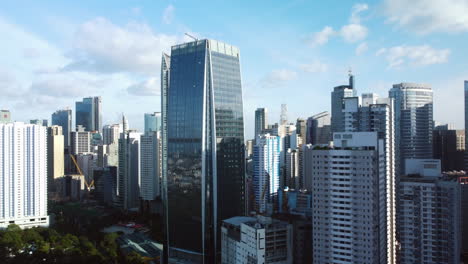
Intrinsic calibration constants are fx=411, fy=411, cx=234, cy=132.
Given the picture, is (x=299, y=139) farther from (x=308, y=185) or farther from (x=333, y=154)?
(x=333, y=154)

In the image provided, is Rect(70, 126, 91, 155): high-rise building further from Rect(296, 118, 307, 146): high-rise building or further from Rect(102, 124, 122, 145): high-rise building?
Rect(296, 118, 307, 146): high-rise building

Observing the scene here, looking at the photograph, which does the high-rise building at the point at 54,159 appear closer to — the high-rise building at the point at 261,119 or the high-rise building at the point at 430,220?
the high-rise building at the point at 261,119

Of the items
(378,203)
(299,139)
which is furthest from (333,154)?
(299,139)

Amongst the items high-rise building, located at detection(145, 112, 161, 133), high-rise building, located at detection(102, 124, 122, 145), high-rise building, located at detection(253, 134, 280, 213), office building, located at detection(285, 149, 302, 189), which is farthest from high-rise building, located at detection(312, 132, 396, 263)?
high-rise building, located at detection(102, 124, 122, 145)

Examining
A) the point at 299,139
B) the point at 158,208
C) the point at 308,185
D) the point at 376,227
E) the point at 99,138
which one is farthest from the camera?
the point at 99,138

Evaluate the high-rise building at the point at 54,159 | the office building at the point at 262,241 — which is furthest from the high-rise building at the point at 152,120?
the office building at the point at 262,241

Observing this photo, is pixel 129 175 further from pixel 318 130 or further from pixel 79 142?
pixel 79 142
